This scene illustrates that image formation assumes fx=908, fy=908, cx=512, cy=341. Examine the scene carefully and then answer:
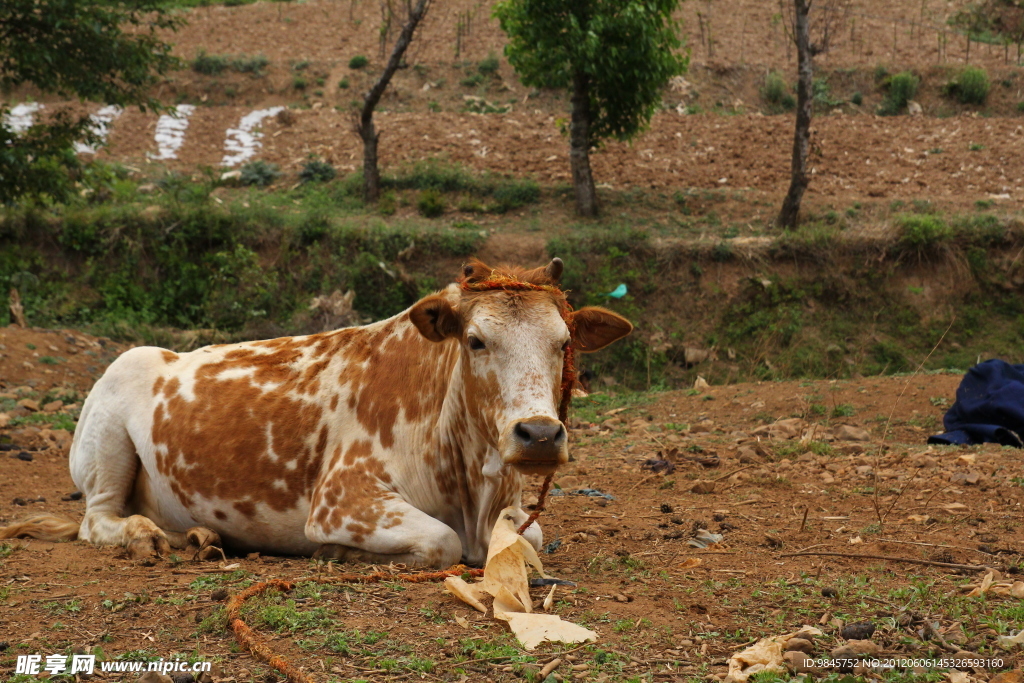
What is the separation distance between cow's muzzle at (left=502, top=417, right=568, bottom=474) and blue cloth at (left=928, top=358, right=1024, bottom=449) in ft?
19.3

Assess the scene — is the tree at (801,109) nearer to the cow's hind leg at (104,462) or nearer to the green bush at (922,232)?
the green bush at (922,232)

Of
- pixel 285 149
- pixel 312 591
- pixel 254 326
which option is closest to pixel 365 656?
pixel 312 591

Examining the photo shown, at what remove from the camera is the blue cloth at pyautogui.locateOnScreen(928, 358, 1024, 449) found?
850 cm

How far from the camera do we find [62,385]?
11453 mm

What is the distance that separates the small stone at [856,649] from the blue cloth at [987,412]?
5.68 meters

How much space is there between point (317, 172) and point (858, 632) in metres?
20.3

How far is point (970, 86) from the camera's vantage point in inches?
1019

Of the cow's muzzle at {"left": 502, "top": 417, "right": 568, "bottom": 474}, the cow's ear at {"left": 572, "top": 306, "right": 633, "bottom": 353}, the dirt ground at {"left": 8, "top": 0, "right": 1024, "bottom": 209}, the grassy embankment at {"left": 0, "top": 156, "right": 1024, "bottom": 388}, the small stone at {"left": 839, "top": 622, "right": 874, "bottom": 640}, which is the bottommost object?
the grassy embankment at {"left": 0, "top": 156, "right": 1024, "bottom": 388}

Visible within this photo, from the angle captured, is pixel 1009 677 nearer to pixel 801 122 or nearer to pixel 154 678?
pixel 154 678

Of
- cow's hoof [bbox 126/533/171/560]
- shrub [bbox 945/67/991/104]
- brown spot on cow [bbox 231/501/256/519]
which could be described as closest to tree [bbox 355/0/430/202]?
brown spot on cow [bbox 231/501/256/519]

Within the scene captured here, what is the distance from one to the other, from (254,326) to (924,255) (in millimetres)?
12617

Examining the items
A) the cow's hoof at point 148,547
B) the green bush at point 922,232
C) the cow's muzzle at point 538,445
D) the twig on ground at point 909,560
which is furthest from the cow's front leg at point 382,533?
the green bush at point 922,232

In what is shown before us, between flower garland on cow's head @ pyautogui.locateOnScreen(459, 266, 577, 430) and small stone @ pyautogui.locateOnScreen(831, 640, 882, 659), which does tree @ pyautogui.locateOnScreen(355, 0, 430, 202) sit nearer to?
flower garland on cow's head @ pyautogui.locateOnScreen(459, 266, 577, 430)

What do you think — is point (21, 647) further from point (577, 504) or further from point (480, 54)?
point (480, 54)
